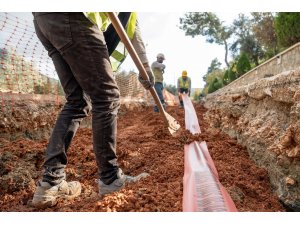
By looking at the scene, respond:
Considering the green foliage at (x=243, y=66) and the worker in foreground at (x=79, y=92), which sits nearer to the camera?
the worker in foreground at (x=79, y=92)

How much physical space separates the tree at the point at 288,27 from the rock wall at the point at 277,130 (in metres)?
6.28

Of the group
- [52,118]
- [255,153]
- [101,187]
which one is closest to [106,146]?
[101,187]

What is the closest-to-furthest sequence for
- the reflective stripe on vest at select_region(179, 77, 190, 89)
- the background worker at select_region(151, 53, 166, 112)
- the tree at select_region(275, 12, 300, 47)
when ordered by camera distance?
the background worker at select_region(151, 53, 166, 112)
the tree at select_region(275, 12, 300, 47)
the reflective stripe on vest at select_region(179, 77, 190, 89)

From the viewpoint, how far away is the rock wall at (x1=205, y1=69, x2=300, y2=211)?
170 centimetres

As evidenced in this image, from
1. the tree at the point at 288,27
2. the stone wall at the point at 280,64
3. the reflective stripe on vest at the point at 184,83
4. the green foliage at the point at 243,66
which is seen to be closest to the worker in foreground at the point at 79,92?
the stone wall at the point at 280,64

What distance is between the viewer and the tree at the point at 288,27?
316 inches

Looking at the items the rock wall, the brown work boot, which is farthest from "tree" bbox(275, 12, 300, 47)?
the brown work boot

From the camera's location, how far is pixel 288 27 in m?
8.27

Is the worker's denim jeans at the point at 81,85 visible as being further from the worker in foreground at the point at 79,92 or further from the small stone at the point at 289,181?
the small stone at the point at 289,181

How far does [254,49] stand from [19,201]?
23252 mm

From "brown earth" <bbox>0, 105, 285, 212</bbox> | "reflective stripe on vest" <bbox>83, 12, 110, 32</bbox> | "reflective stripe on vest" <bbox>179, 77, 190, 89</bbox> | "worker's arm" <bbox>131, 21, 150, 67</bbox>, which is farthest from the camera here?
"reflective stripe on vest" <bbox>179, 77, 190, 89</bbox>

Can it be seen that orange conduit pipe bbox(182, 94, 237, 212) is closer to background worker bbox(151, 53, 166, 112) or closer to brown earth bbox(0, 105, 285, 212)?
brown earth bbox(0, 105, 285, 212)

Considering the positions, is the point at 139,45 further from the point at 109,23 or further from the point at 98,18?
the point at 98,18

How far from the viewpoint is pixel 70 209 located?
156 cm
